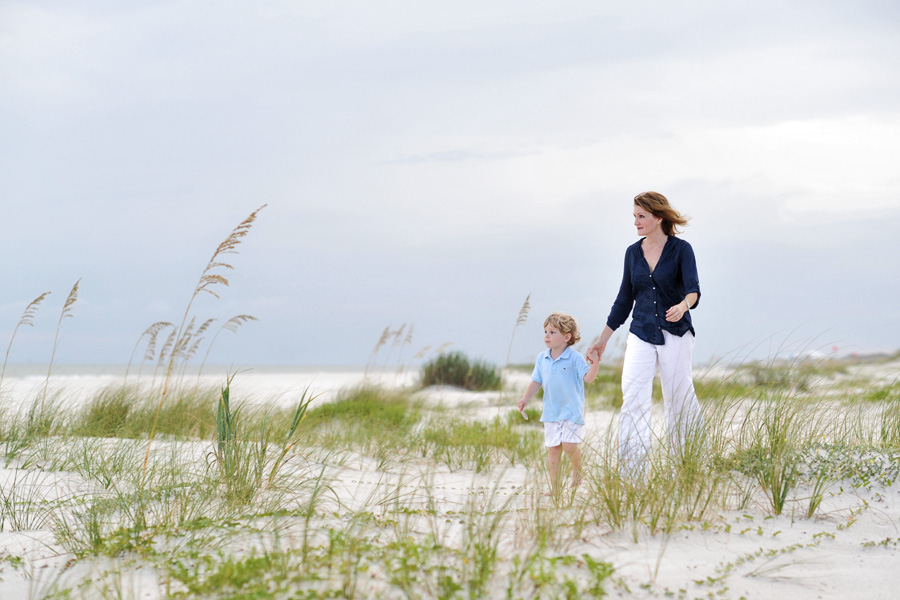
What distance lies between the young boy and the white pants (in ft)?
1.40

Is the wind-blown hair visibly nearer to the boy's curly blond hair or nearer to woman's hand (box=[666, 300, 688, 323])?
woman's hand (box=[666, 300, 688, 323])

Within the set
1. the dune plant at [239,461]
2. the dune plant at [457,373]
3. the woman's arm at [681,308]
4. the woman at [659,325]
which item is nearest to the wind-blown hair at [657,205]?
the woman at [659,325]

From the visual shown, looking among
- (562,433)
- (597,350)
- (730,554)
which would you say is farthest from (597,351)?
(730,554)

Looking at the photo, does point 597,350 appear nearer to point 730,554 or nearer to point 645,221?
point 645,221

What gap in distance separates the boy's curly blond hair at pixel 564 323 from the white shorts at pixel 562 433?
2.15 feet

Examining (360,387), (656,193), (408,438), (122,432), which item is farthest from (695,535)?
(360,387)

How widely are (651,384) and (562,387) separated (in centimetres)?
70

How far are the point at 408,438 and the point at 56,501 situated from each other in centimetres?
339

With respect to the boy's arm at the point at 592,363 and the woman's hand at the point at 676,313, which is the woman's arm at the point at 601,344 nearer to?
the boy's arm at the point at 592,363

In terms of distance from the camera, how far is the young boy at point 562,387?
5465 millimetres

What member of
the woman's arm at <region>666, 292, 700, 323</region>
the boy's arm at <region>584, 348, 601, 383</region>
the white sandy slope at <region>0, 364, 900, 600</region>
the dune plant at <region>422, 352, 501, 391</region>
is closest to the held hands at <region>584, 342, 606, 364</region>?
the boy's arm at <region>584, 348, 601, 383</region>

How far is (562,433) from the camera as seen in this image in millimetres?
5480

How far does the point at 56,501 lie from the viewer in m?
4.90

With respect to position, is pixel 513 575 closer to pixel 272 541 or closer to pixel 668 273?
pixel 272 541
